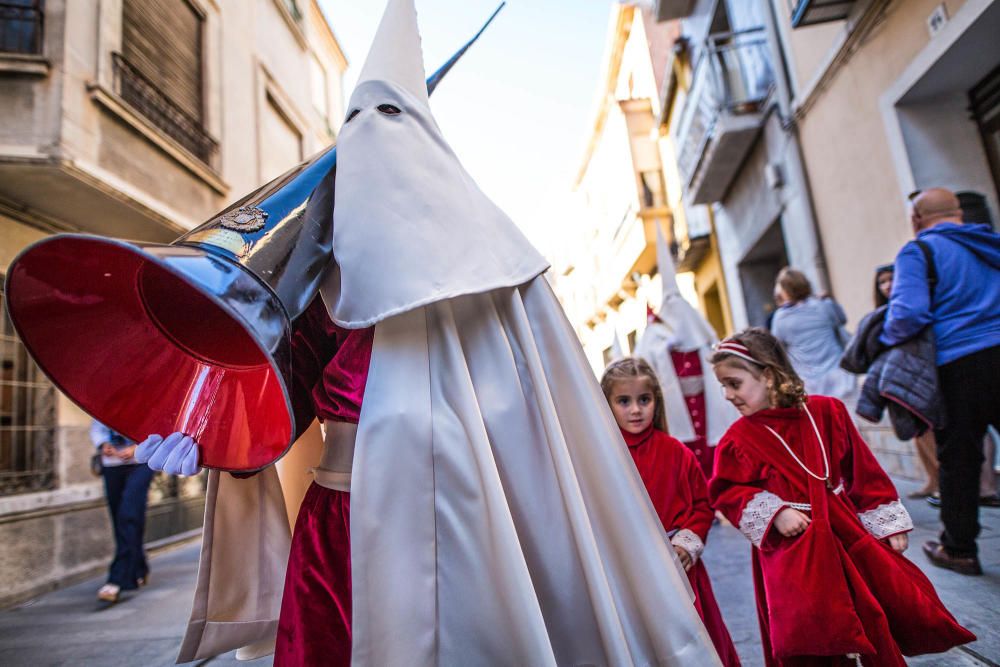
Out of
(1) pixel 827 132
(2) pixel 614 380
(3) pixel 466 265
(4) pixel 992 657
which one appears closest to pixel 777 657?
(4) pixel 992 657

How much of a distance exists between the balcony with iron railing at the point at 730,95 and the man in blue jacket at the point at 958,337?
6.11 metres

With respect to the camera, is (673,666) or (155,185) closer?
(673,666)

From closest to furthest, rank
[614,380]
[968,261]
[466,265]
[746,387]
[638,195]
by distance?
[466,265] < [746,387] < [614,380] < [968,261] < [638,195]

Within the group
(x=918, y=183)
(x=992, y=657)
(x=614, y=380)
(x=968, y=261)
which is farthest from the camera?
(x=918, y=183)

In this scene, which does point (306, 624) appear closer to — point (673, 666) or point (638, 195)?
point (673, 666)

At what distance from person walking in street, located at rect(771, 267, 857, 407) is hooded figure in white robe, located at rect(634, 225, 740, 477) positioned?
24.5 inches

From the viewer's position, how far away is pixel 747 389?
2.07m

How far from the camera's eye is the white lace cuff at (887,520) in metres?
1.74

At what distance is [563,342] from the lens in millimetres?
1303

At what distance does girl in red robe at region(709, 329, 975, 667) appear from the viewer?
5.25 ft

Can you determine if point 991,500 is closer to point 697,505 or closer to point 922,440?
point 922,440

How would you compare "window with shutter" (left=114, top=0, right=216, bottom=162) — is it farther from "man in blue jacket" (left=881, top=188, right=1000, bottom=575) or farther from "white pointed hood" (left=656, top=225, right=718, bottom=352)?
"man in blue jacket" (left=881, top=188, right=1000, bottom=575)

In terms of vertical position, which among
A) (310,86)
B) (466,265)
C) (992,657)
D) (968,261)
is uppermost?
(310,86)

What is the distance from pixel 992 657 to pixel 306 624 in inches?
80.0
